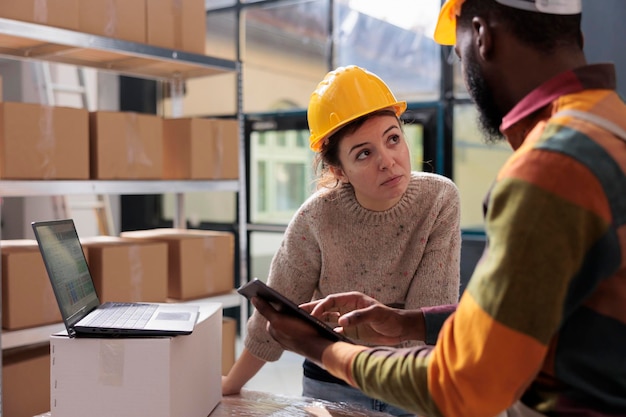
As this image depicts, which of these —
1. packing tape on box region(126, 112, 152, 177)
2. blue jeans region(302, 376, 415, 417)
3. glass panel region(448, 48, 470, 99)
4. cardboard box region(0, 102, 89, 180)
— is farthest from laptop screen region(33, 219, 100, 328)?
glass panel region(448, 48, 470, 99)

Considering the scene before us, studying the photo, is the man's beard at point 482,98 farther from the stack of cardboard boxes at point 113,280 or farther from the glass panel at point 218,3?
the glass panel at point 218,3

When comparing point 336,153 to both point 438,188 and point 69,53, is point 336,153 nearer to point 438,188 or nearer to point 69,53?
point 438,188

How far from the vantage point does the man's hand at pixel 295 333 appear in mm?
1075

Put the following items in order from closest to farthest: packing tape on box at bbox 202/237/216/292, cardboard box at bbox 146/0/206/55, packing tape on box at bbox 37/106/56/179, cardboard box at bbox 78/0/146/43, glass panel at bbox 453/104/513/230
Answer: packing tape on box at bbox 37/106/56/179 → cardboard box at bbox 78/0/146/43 → cardboard box at bbox 146/0/206/55 → packing tape on box at bbox 202/237/216/292 → glass panel at bbox 453/104/513/230

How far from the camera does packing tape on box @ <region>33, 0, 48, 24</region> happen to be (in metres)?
2.35

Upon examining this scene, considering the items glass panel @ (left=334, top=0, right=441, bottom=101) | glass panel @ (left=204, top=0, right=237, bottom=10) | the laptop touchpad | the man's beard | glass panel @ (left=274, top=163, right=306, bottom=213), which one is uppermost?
glass panel @ (left=204, top=0, right=237, bottom=10)

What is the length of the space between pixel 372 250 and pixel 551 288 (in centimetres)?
97

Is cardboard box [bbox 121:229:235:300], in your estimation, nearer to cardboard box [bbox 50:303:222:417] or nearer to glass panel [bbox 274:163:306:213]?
cardboard box [bbox 50:303:222:417]

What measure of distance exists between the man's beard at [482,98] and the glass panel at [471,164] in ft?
9.33

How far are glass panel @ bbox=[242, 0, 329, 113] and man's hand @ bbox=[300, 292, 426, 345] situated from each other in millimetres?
3171

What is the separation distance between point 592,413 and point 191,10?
2.56 m

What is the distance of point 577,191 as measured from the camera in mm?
795

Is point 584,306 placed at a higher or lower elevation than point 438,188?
lower

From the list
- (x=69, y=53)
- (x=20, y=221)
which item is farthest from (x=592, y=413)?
(x=20, y=221)
